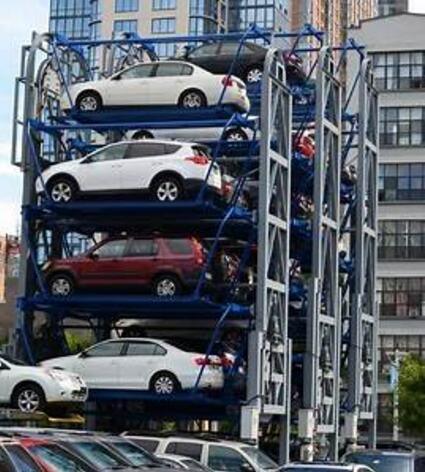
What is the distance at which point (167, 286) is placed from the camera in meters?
30.6

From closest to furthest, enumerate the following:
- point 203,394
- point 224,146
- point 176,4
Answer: point 203,394 < point 224,146 < point 176,4

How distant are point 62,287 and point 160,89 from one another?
5492 millimetres

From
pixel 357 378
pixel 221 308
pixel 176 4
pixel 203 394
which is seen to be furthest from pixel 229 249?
pixel 176 4

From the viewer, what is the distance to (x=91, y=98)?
1326 inches

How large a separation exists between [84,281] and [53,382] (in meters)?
5.41

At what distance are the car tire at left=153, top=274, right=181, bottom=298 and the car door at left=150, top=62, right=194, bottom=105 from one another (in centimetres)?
478

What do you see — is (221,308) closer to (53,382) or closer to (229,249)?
(229,249)

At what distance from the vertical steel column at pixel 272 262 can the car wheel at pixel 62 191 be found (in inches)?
182

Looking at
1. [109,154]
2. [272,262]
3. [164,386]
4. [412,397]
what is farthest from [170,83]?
[412,397]

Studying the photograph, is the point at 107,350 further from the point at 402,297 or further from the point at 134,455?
the point at 402,297

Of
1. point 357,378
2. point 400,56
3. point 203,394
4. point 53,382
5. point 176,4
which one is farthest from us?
point 176,4

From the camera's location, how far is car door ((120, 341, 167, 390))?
29906 mm

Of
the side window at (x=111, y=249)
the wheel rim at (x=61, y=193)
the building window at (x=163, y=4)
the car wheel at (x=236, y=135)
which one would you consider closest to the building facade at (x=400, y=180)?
the car wheel at (x=236, y=135)

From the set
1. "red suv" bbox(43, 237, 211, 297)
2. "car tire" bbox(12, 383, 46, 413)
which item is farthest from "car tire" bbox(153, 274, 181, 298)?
"car tire" bbox(12, 383, 46, 413)
